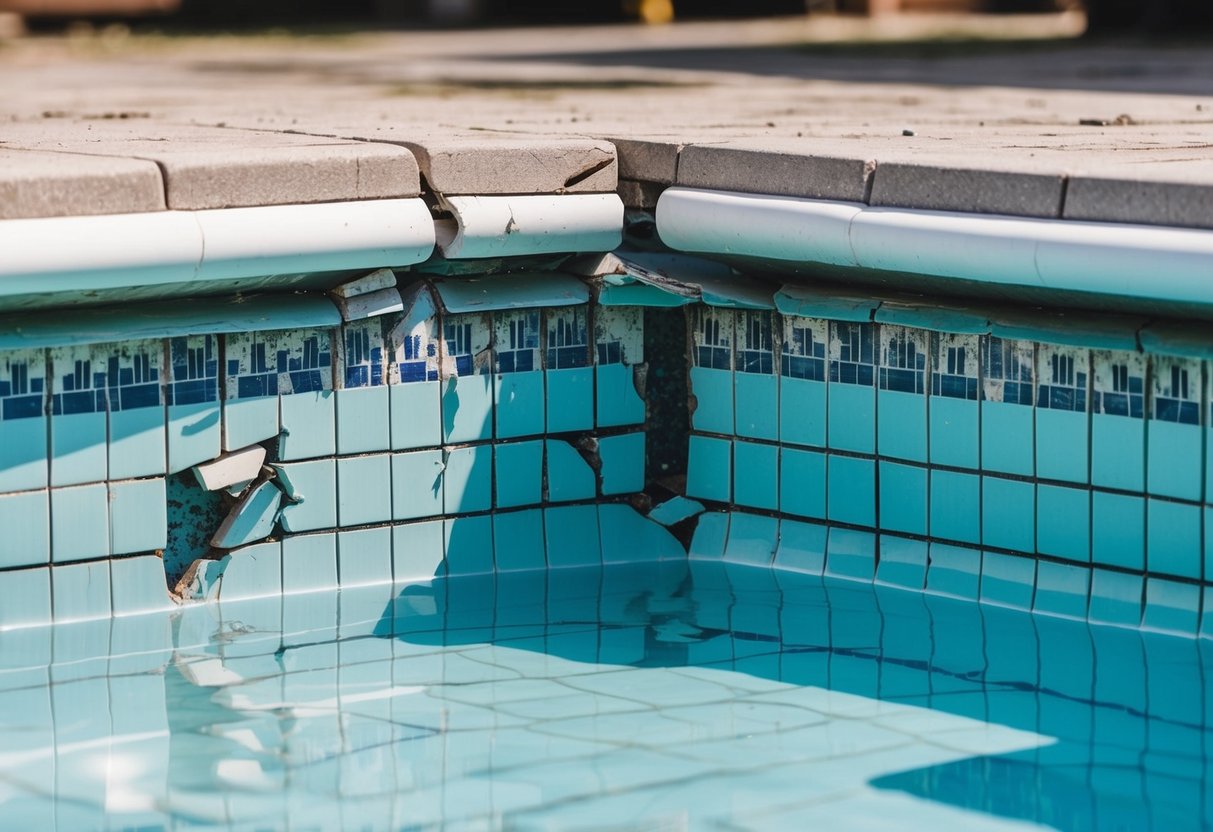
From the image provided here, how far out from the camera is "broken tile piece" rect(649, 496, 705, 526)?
3.92 meters

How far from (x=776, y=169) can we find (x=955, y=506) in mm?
743

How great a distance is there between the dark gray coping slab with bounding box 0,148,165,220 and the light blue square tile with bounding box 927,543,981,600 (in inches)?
63.8

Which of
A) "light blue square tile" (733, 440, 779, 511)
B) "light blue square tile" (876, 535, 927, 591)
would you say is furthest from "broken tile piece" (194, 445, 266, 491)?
"light blue square tile" (876, 535, 927, 591)

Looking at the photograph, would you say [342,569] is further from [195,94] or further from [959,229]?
[195,94]

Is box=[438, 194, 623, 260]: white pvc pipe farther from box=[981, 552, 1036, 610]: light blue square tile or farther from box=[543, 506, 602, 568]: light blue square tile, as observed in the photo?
box=[981, 552, 1036, 610]: light blue square tile

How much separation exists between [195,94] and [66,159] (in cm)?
320

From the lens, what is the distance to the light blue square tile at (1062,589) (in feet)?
10.9

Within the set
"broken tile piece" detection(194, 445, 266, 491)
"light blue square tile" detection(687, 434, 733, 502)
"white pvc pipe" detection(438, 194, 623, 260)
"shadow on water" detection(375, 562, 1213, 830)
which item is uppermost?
"white pvc pipe" detection(438, 194, 623, 260)

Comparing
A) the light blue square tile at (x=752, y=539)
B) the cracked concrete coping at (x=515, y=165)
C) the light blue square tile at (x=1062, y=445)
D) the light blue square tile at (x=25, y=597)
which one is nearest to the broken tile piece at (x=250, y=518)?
the light blue square tile at (x=25, y=597)

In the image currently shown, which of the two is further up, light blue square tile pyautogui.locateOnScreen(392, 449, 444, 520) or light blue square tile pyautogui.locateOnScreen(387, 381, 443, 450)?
light blue square tile pyautogui.locateOnScreen(387, 381, 443, 450)

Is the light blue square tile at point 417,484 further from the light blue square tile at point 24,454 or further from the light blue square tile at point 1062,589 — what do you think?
the light blue square tile at point 1062,589

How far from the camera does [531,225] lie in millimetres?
3562

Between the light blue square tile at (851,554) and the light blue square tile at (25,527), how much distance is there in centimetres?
154

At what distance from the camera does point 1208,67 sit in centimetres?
742
